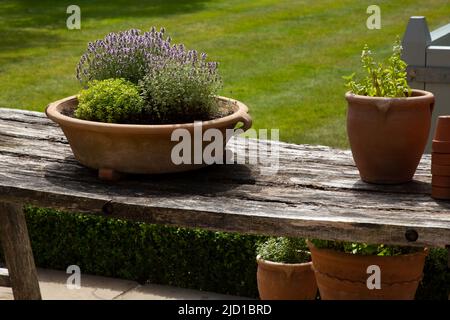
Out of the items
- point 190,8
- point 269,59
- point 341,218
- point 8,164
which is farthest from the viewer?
point 190,8

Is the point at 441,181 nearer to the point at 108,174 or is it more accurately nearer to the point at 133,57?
the point at 108,174

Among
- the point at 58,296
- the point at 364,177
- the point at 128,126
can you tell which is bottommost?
the point at 58,296

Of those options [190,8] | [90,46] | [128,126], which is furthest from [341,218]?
[190,8]

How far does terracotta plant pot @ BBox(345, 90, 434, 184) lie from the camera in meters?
3.11

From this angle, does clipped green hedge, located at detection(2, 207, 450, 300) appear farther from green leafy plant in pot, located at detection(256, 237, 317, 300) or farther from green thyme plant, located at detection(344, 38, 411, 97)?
green thyme plant, located at detection(344, 38, 411, 97)

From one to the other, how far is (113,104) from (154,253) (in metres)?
2.57

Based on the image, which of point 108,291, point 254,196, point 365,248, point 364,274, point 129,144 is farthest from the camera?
point 108,291

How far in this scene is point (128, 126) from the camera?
3199 millimetres

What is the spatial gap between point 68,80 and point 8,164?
26.1ft

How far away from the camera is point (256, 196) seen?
308 cm

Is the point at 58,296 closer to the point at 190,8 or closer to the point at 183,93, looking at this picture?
the point at 183,93

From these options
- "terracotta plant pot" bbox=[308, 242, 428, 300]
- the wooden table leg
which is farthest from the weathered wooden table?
the wooden table leg

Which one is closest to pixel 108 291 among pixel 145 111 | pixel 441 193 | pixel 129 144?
pixel 145 111

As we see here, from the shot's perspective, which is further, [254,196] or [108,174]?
[108,174]
